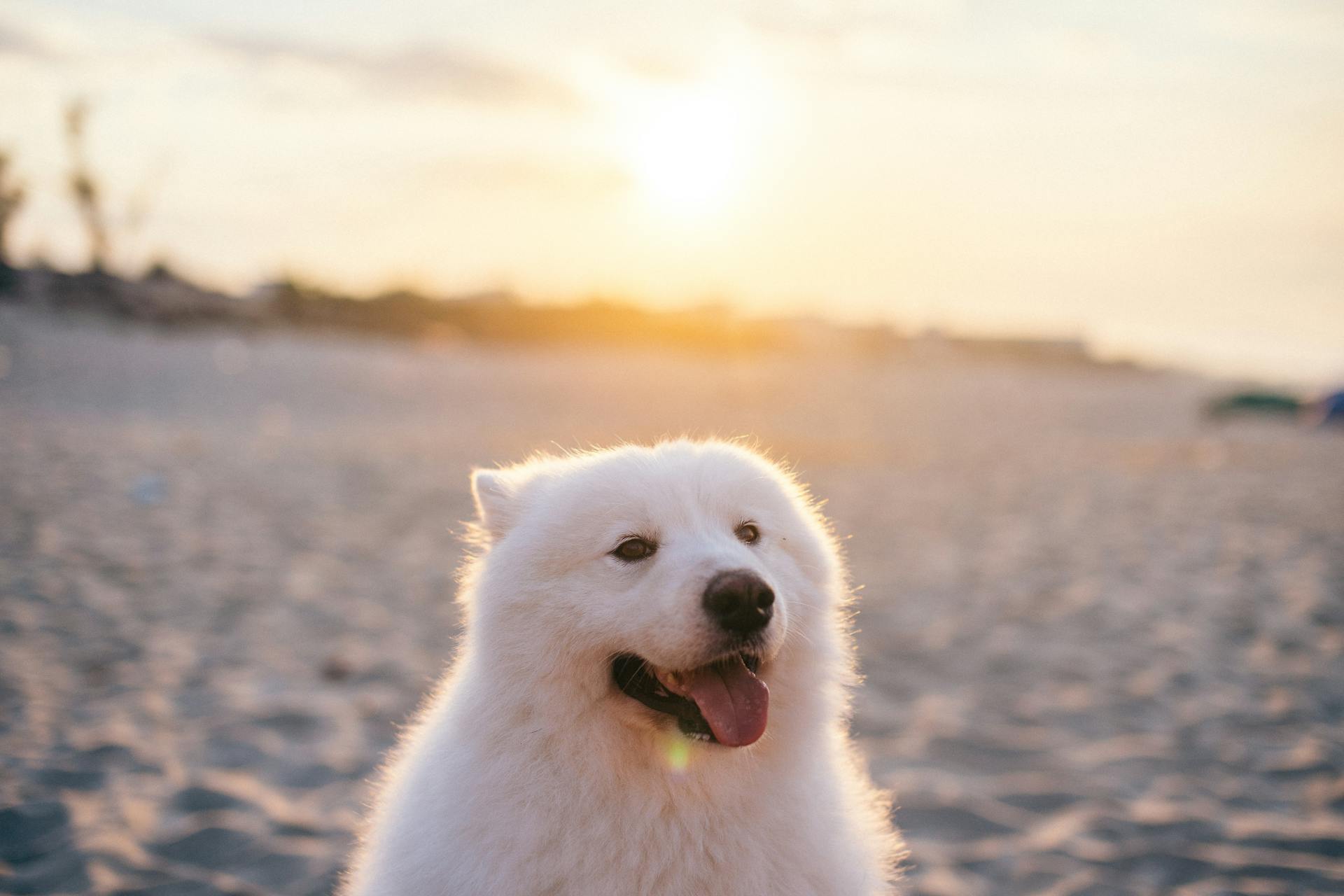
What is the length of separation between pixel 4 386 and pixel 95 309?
8.59 m

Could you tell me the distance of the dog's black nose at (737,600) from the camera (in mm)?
2104

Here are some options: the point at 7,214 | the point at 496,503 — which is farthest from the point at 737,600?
the point at 7,214

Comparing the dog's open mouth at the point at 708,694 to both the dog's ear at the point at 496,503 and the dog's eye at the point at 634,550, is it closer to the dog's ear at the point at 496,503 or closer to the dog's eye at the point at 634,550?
the dog's eye at the point at 634,550

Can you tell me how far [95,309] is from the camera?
2528 cm

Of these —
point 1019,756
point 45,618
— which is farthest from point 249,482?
point 1019,756

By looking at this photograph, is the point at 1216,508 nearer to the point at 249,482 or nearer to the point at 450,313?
the point at 249,482

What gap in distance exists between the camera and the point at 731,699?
2.18 meters

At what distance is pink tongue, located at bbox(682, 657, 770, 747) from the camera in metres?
2.12

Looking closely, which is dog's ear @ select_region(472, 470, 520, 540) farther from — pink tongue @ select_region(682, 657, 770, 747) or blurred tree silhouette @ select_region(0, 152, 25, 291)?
blurred tree silhouette @ select_region(0, 152, 25, 291)

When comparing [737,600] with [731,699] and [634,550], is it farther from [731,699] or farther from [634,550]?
[634,550]

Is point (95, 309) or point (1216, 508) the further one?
point (95, 309)

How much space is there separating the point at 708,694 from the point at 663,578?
0.32 m

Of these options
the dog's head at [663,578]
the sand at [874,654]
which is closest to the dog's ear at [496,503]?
the dog's head at [663,578]

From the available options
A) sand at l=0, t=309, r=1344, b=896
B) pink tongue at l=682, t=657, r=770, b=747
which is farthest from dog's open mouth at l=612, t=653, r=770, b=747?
sand at l=0, t=309, r=1344, b=896
